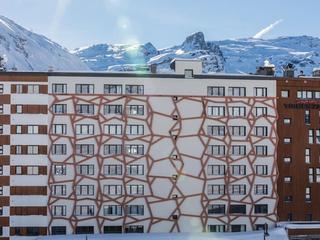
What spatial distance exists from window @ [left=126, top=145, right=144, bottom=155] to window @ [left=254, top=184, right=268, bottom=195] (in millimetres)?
15946

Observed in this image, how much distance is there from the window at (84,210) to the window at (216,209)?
15.3 metres

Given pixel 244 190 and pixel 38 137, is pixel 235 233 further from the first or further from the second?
pixel 38 137

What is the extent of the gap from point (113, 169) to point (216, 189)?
13740mm

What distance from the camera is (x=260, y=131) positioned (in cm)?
7650

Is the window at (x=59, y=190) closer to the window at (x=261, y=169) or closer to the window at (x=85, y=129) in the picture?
the window at (x=85, y=129)

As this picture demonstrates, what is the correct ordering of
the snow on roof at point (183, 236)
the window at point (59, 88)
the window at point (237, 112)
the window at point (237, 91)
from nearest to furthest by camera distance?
the snow on roof at point (183, 236) → the window at point (59, 88) → the window at point (237, 112) → the window at point (237, 91)

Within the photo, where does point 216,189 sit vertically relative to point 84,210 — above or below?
above

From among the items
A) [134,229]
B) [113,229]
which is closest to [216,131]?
[134,229]

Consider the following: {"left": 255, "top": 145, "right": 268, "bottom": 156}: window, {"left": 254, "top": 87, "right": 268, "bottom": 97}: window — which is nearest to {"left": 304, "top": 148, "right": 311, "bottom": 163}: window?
{"left": 255, "top": 145, "right": 268, "bottom": 156}: window

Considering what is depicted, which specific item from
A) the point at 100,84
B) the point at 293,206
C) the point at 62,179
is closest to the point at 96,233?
the point at 62,179

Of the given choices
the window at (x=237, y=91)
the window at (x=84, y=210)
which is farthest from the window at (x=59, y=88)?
the window at (x=237, y=91)

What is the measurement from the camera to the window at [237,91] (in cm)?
7612

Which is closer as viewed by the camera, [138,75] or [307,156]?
[138,75]

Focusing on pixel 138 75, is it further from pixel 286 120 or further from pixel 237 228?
pixel 237 228
